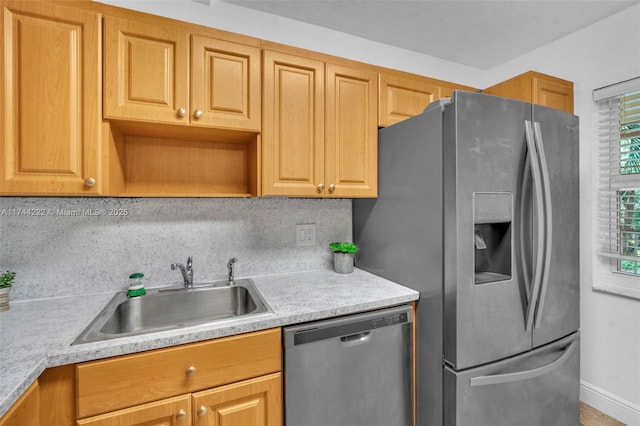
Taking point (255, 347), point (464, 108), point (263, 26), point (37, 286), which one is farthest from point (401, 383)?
point (263, 26)

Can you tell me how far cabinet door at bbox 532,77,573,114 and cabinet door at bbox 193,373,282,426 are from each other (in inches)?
86.5

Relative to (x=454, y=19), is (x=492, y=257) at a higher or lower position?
lower

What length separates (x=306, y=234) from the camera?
1970 mm

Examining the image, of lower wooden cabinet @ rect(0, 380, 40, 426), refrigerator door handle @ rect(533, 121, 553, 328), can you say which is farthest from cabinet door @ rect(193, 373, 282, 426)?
refrigerator door handle @ rect(533, 121, 553, 328)

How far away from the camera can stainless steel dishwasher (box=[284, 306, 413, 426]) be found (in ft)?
4.02

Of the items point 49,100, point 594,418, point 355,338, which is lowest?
point 594,418

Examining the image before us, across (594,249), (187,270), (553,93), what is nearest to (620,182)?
(594,249)

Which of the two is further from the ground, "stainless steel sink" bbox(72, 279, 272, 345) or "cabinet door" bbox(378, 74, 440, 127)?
"cabinet door" bbox(378, 74, 440, 127)

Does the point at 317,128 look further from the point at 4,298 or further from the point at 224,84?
the point at 4,298

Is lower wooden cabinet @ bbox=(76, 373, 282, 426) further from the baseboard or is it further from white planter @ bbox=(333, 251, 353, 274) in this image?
the baseboard

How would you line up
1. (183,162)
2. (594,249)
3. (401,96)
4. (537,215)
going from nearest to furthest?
(537,215) → (183,162) → (401,96) → (594,249)

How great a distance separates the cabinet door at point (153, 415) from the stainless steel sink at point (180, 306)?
0.34 metres

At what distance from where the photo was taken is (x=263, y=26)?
6.20ft

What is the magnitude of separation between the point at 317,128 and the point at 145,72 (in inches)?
32.2
